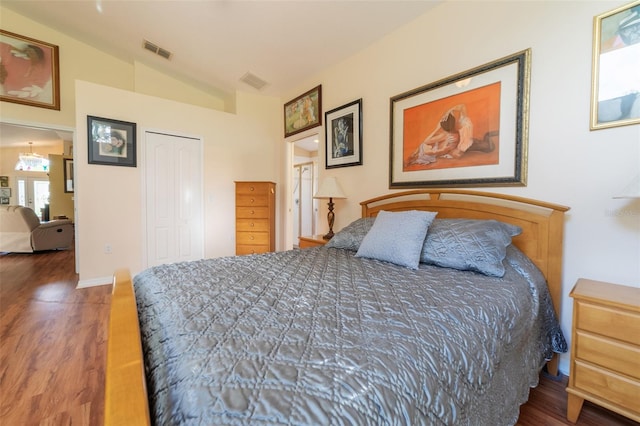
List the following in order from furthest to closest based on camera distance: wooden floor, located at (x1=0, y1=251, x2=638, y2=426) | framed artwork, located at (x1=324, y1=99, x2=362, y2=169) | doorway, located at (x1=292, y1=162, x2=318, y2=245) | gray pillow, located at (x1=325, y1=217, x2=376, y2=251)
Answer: doorway, located at (x1=292, y1=162, x2=318, y2=245), framed artwork, located at (x1=324, y1=99, x2=362, y2=169), gray pillow, located at (x1=325, y1=217, x2=376, y2=251), wooden floor, located at (x1=0, y1=251, x2=638, y2=426)

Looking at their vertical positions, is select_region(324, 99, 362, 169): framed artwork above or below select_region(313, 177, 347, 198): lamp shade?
above

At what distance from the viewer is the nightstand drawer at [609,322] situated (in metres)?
1.11

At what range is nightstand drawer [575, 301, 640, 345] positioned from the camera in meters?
1.11

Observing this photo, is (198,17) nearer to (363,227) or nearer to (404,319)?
(363,227)

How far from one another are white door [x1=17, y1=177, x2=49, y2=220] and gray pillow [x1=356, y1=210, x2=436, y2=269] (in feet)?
34.4

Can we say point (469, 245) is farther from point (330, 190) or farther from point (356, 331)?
point (330, 190)

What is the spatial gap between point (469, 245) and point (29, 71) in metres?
5.41

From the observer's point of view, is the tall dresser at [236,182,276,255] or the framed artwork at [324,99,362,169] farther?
the tall dresser at [236,182,276,255]

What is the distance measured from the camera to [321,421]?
498 mm

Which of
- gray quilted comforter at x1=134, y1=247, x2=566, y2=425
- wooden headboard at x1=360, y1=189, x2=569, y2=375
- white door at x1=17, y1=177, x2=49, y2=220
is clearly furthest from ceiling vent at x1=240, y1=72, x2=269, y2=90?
white door at x1=17, y1=177, x2=49, y2=220

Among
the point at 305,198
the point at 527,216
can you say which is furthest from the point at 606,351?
the point at 305,198

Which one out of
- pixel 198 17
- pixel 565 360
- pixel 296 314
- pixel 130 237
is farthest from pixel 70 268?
pixel 565 360

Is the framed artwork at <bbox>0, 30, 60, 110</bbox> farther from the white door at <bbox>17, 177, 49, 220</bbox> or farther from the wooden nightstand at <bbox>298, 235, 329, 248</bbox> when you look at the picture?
the white door at <bbox>17, 177, 49, 220</bbox>

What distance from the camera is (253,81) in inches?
151
